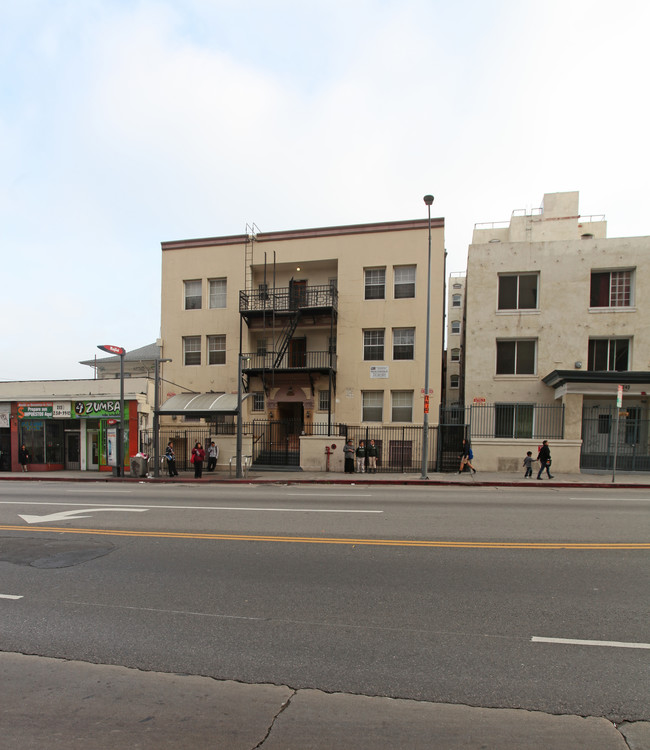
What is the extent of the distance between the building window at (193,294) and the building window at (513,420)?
55.6ft

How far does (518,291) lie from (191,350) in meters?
17.6

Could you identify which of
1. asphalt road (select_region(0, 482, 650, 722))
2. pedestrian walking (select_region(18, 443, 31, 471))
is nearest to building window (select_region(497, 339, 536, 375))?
asphalt road (select_region(0, 482, 650, 722))

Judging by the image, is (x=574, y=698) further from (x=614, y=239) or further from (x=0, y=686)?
(x=614, y=239)

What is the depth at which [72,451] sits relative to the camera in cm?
2536

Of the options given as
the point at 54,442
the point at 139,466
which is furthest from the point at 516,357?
the point at 54,442

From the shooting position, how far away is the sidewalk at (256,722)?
2.77m

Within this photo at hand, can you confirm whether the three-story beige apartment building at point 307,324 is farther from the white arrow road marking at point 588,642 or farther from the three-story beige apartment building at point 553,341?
the white arrow road marking at point 588,642

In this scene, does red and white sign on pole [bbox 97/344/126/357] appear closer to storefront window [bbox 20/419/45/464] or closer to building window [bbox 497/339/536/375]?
storefront window [bbox 20/419/45/464]

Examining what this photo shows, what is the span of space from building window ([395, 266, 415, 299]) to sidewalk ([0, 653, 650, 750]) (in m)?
21.0

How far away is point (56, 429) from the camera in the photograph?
1000 inches

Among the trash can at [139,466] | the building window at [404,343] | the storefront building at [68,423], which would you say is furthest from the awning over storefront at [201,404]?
the building window at [404,343]

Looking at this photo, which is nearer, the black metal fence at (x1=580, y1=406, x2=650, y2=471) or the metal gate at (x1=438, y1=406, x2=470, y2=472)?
the black metal fence at (x1=580, y1=406, x2=650, y2=471)

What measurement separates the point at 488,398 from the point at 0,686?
21005 millimetres

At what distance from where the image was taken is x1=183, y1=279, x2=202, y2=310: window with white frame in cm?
2547
